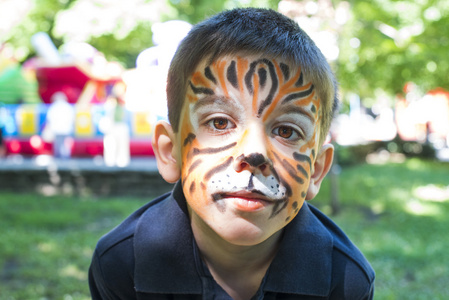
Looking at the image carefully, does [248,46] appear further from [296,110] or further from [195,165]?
[195,165]

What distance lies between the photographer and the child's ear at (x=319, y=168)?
1.96 metres

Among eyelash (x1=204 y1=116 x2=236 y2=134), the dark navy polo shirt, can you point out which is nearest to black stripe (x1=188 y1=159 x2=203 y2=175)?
eyelash (x1=204 y1=116 x2=236 y2=134)

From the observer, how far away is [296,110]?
1.76 meters

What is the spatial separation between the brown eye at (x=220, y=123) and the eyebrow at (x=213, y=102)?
60 millimetres

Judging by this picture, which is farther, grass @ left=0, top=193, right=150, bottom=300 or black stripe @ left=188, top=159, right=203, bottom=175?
grass @ left=0, top=193, right=150, bottom=300

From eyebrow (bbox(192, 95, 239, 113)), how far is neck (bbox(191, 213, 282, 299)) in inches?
20.7

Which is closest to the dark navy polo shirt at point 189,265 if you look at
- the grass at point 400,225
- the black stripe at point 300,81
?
the black stripe at point 300,81

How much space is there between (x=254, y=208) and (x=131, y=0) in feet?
28.7

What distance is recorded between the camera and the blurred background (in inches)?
202

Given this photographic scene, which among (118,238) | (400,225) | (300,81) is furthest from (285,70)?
(400,225)

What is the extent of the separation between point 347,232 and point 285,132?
4.79m

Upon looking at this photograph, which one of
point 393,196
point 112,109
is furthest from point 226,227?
point 112,109

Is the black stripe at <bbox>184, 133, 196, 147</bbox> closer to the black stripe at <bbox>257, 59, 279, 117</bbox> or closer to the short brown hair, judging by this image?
the short brown hair

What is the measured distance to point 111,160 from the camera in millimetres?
10359
